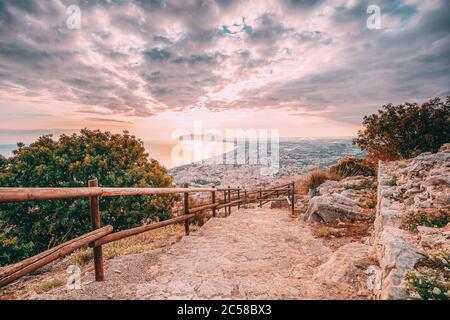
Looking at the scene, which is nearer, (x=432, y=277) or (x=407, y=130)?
(x=432, y=277)

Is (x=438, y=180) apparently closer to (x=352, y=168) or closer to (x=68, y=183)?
(x=68, y=183)

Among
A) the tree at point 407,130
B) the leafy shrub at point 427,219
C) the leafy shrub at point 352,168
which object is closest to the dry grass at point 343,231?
the leafy shrub at point 427,219

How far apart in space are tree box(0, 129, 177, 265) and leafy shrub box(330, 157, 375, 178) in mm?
11492

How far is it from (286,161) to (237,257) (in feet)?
92.4

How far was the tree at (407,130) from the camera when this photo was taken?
1060cm

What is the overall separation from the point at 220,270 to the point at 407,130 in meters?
12.3

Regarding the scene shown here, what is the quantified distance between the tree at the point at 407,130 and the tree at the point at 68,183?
1111 cm

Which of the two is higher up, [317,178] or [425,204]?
[425,204]

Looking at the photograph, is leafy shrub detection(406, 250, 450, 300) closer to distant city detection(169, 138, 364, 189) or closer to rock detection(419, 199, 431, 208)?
rock detection(419, 199, 431, 208)

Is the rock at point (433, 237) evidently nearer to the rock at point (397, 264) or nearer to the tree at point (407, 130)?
the rock at point (397, 264)

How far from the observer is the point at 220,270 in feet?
11.1

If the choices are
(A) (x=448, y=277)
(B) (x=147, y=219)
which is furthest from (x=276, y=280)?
(B) (x=147, y=219)

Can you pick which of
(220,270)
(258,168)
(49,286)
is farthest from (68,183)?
(258,168)
